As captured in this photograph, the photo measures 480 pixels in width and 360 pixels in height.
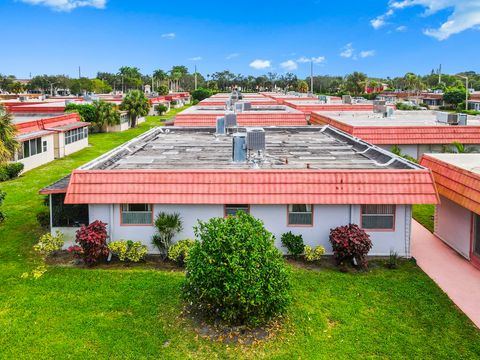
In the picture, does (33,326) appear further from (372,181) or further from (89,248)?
(372,181)

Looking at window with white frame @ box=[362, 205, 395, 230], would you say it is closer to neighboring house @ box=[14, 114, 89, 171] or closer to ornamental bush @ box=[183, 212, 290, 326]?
ornamental bush @ box=[183, 212, 290, 326]

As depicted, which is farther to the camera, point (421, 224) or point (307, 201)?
point (421, 224)

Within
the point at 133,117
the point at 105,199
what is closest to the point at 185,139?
the point at 105,199

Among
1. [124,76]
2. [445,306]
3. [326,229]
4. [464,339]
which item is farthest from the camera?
[124,76]

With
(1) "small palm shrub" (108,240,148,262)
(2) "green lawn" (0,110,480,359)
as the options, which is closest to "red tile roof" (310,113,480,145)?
(2) "green lawn" (0,110,480,359)

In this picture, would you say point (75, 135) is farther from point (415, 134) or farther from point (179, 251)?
point (179, 251)

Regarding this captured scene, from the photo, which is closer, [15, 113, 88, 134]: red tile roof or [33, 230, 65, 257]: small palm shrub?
[33, 230, 65, 257]: small palm shrub

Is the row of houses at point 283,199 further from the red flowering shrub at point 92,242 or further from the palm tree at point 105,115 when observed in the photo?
the palm tree at point 105,115

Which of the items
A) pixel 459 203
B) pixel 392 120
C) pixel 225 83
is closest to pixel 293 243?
pixel 459 203
